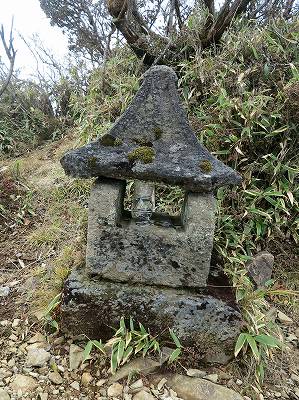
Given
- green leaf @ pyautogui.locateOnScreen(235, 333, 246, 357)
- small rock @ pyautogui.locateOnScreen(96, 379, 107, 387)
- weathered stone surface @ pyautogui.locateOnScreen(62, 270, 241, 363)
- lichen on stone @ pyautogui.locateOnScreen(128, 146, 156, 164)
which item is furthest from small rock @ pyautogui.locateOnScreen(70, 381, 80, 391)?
lichen on stone @ pyautogui.locateOnScreen(128, 146, 156, 164)

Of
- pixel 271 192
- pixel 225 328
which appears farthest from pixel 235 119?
pixel 225 328

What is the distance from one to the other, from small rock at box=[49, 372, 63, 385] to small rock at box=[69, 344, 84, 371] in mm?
86

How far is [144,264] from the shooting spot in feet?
7.49

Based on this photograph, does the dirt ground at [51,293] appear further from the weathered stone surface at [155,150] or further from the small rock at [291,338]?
the weathered stone surface at [155,150]

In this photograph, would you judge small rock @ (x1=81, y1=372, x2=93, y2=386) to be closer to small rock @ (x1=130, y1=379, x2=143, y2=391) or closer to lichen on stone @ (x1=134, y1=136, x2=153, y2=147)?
small rock @ (x1=130, y1=379, x2=143, y2=391)

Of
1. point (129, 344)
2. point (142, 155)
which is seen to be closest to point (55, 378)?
point (129, 344)

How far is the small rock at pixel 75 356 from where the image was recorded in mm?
2196

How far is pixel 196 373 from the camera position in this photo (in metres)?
2.22

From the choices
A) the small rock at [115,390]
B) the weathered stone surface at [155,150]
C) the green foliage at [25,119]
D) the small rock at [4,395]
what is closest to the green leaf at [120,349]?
the small rock at [115,390]

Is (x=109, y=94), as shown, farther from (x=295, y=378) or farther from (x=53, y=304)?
(x=295, y=378)

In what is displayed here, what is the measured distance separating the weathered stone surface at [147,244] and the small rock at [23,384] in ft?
2.27

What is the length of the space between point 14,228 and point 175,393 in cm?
254

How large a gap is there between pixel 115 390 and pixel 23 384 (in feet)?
1.70

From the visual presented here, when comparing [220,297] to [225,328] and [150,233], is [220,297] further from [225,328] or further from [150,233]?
[150,233]
